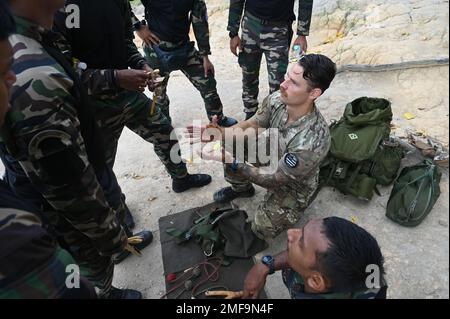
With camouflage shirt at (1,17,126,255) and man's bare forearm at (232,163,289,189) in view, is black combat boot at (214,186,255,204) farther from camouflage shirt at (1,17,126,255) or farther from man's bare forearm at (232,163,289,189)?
camouflage shirt at (1,17,126,255)

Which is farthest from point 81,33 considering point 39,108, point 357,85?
point 357,85

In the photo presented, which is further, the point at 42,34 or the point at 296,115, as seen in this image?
the point at 296,115

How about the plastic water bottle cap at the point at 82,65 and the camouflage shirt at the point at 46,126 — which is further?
the plastic water bottle cap at the point at 82,65

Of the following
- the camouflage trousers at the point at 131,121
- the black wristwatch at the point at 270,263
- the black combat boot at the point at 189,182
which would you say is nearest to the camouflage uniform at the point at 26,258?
the black wristwatch at the point at 270,263

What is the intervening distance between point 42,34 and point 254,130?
2.07 meters

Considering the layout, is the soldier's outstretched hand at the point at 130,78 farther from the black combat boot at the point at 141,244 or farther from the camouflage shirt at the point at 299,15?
the camouflage shirt at the point at 299,15

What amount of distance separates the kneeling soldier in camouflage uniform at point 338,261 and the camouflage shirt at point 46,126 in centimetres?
128

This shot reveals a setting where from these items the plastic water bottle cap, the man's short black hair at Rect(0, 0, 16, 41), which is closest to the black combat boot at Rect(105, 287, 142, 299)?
the plastic water bottle cap

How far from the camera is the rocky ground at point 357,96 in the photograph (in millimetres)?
2732

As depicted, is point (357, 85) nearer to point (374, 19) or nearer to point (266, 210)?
point (374, 19)

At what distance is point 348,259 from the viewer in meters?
1.53

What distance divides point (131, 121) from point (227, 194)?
1.33 metres

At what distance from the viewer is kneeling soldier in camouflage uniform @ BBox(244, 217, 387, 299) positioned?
1.53 m

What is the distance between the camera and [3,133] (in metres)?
1.52
